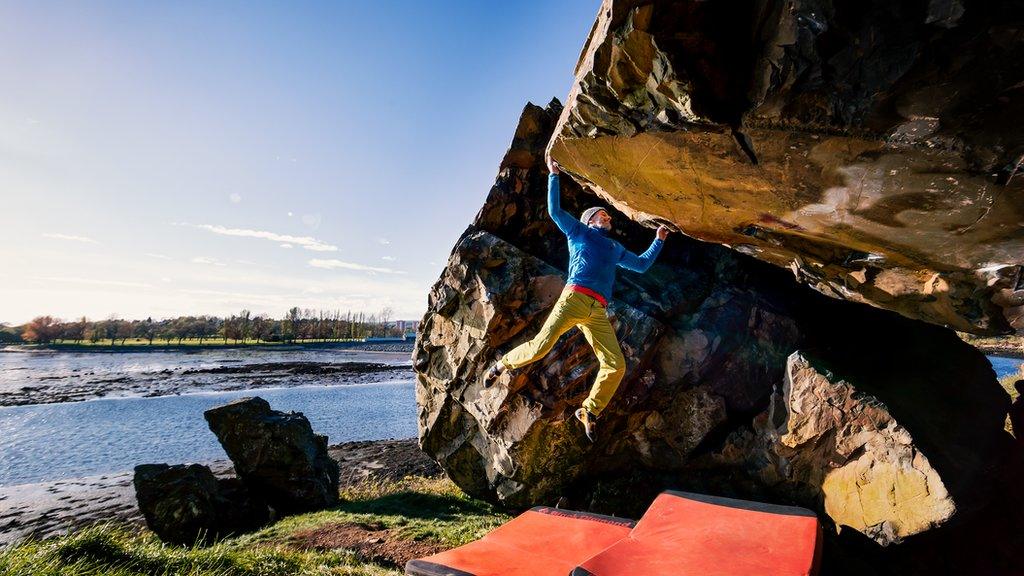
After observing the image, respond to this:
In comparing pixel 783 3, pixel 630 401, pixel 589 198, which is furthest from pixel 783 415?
pixel 783 3

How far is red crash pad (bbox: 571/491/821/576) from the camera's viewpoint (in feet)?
15.0

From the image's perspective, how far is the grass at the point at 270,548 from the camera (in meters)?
5.94

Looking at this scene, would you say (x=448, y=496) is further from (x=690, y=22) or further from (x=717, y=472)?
(x=690, y=22)

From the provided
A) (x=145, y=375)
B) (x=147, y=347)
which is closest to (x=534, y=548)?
(x=145, y=375)

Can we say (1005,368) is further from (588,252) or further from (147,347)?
(147,347)

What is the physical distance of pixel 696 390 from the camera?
10117mm

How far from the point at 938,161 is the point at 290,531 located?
12914mm

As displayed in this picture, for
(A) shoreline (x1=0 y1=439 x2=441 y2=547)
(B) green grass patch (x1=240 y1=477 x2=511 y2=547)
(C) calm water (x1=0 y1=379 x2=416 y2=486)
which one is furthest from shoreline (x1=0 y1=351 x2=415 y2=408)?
(B) green grass patch (x1=240 y1=477 x2=511 y2=547)

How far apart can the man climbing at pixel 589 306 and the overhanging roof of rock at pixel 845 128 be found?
3.68ft

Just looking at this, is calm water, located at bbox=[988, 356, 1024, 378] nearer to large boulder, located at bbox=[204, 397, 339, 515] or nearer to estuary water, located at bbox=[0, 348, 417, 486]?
large boulder, located at bbox=[204, 397, 339, 515]

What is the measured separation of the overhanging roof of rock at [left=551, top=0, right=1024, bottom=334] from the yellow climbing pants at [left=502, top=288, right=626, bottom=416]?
2.20 meters

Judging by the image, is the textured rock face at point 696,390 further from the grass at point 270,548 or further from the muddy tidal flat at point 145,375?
the muddy tidal flat at point 145,375

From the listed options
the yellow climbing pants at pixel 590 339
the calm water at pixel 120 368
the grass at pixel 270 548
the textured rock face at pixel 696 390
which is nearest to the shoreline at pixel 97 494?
the grass at pixel 270 548

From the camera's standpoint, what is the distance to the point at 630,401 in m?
10.1
